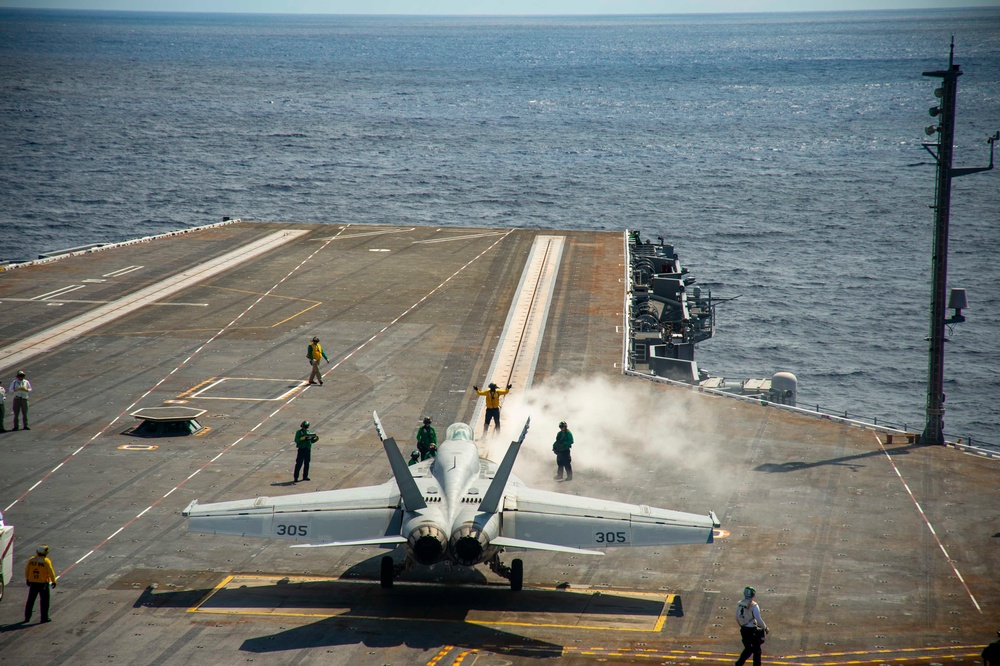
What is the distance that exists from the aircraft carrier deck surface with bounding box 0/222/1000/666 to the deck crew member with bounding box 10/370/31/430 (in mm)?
639

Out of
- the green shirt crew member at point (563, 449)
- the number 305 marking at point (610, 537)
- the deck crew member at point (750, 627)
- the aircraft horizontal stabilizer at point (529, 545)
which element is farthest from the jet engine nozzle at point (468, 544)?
the green shirt crew member at point (563, 449)

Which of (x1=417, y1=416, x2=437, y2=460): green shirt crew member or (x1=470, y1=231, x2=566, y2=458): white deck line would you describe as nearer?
(x1=417, y1=416, x2=437, y2=460): green shirt crew member

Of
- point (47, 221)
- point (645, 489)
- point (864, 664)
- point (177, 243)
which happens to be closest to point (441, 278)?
point (177, 243)

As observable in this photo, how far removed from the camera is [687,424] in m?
38.6

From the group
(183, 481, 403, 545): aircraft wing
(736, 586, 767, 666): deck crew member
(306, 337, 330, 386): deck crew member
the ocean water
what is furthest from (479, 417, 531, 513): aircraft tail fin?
the ocean water

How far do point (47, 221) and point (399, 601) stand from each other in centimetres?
10071

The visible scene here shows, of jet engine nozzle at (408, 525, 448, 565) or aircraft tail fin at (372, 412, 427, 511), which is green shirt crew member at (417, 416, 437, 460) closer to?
aircraft tail fin at (372, 412, 427, 511)

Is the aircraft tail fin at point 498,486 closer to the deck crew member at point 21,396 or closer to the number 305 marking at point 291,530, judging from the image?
the number 305 marking at point 291,530

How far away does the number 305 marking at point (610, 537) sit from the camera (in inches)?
956

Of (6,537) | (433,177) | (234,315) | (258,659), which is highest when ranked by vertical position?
(433,177)

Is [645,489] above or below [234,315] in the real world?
below

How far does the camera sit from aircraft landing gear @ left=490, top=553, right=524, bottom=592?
83.6 ft

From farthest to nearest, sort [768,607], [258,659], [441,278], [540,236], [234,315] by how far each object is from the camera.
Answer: [540,236], [441,278], [234,315], [768,607], [258,659]

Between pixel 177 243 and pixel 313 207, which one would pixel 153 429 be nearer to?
pixel 177 243
